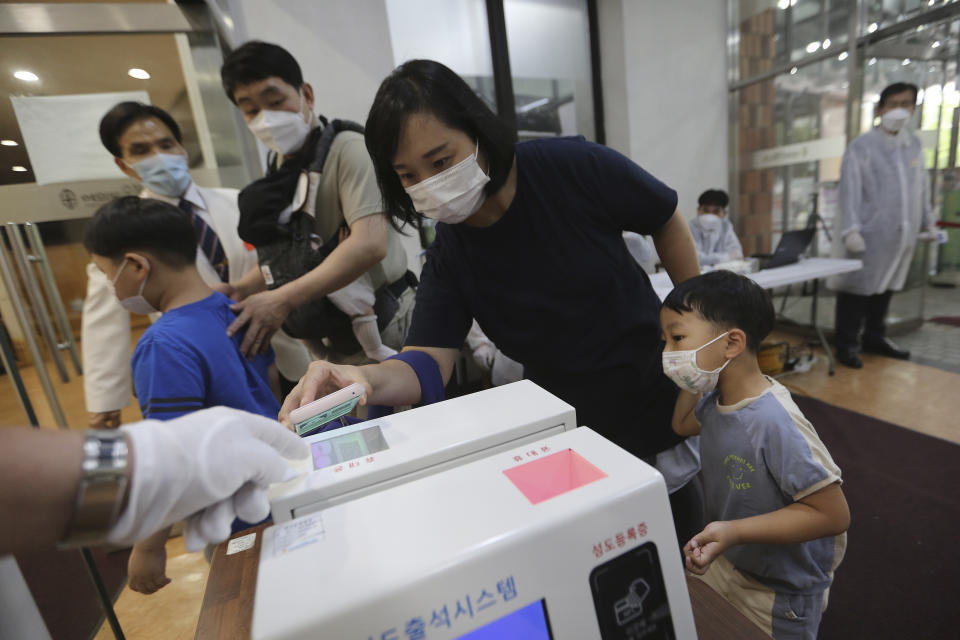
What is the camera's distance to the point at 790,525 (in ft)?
2.49

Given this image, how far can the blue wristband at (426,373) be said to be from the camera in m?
0.90

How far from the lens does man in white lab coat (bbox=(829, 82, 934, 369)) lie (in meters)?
2.92

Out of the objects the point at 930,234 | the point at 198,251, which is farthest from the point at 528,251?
the point at 930,234

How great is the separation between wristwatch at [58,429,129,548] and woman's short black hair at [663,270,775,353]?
0.93 m

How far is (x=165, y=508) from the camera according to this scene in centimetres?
36

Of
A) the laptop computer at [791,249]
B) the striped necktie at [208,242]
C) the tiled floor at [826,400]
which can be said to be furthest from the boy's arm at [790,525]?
the laptop computer at [791,249]

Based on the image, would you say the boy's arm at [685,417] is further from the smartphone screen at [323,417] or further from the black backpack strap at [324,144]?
the black backpack strap at [324,144]

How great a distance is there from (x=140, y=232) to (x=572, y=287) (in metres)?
1.04

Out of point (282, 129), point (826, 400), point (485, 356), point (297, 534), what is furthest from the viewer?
point (826, 400)

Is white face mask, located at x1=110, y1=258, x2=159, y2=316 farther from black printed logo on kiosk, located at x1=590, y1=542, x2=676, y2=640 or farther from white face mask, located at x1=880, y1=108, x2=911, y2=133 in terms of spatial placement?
white face mask, located at x1=880, y1=108, x2=911, y2=133

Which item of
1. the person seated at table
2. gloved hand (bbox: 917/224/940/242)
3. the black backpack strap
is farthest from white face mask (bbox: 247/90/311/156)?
gloved hand (bbox: 917/224/940/242)

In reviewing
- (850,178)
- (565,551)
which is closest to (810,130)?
(850,178)

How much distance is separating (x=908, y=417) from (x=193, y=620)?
11.3 feet

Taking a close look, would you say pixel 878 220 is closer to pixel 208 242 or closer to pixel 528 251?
pixel 528 251
